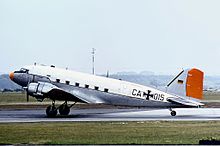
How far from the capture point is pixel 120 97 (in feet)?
124

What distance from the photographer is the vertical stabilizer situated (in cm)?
3672

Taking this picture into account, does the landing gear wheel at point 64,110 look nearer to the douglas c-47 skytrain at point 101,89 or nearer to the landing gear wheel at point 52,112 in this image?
the douglas c-47 skytrain at point 101,89

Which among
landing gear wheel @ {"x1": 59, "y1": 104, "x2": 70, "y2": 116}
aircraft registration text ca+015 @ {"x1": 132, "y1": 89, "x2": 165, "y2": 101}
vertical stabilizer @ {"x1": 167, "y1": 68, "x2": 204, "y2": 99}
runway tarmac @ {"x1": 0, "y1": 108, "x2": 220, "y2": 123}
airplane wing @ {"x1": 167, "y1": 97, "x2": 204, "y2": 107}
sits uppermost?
vertical stabilizer @ {"x1": 167, "y1": 68, "x2": 204, "y2": 99}

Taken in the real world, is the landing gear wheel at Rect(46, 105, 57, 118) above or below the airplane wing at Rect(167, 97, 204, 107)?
below

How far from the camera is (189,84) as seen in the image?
36.8 meters

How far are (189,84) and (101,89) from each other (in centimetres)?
671

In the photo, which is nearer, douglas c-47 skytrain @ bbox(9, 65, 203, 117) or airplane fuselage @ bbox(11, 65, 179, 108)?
douglas c-47 skytrain @ bbox(9, 65, 203, 117)

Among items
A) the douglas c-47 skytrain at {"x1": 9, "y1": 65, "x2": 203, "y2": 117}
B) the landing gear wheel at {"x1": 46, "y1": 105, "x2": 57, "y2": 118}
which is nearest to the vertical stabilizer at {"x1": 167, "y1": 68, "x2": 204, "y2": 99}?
the douglas c-47 skytrain at {"x1": 9, "y1": 65, "x2": 203, "y2": 117}

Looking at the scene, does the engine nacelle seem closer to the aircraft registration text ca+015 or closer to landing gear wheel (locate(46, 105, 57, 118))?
landing gear wheel (locate(46, 105, 57, 118))

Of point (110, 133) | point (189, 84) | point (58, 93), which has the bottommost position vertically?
point (110, 133)

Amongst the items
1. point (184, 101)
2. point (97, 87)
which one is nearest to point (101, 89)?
point (97, 87)

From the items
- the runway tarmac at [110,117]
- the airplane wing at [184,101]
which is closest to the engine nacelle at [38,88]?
the runway tarmac at [110,117]

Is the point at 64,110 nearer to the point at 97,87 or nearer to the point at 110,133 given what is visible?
the point at 97,87

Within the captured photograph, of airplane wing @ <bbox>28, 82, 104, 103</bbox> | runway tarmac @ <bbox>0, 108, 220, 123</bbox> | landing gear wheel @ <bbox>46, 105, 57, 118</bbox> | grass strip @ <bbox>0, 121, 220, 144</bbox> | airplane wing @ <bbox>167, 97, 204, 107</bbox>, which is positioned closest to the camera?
grass strip @ <bbox>0, 121, 220, 144</bbox>
